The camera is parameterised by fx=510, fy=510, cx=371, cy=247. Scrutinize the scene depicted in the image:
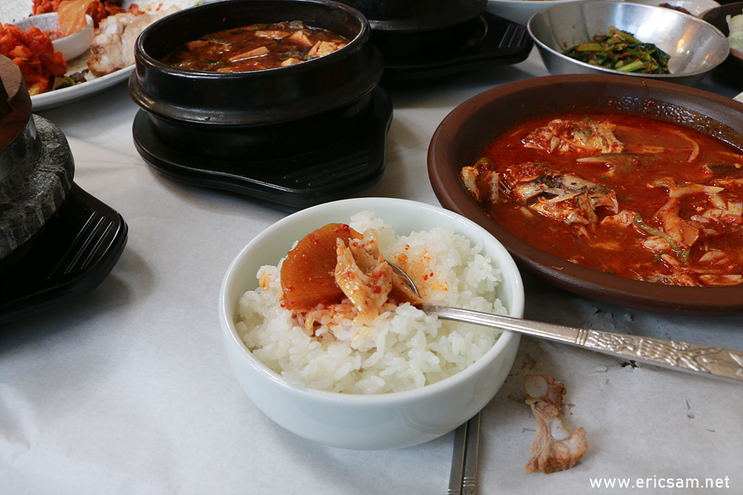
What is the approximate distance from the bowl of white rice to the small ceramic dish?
2008 mm

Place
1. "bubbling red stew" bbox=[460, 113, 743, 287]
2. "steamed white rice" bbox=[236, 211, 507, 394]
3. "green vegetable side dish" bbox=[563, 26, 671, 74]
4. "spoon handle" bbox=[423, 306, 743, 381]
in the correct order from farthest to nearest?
1. "green vegetable side dish" bbox=[563, 26, 671, 74]
2. "bubbling red stew" bbox=[460, 113, 743, 287]
3. "steamed white rice" bbox=[236, 211, 507, 394]
4. "spoon handle" bbox=[423, 306, 743, 381]

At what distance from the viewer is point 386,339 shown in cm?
100

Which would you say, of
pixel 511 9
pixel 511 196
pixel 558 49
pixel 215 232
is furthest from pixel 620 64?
pixel 215 232

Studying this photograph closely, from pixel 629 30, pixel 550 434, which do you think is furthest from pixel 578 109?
pixel 550 434

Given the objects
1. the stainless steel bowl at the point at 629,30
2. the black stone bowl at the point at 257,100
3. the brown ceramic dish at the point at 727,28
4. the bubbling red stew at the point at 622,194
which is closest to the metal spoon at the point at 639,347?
the bubbling red stew at the point at 622,194

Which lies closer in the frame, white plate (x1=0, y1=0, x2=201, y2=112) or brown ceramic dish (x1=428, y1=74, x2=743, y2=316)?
brown ceramic dish (x1=428, y1=74, x2=743, y2=316)

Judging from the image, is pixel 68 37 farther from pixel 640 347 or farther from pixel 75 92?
pixel 640 347

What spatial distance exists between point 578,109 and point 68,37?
239cm

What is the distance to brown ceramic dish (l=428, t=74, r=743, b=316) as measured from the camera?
3.60 ft

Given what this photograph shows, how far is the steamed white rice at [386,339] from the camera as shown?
97 centimetres

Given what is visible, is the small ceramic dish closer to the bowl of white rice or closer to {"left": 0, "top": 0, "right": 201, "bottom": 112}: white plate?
{"left": 0, "top": 0, "right": 201, "bottom": 112}: white plate

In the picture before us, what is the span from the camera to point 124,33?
8.28ft

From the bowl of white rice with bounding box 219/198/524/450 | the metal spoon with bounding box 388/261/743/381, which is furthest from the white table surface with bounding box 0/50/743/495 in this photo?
the metal spoon with bounding box 388/261/743/381

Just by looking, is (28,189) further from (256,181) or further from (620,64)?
(620,64)
